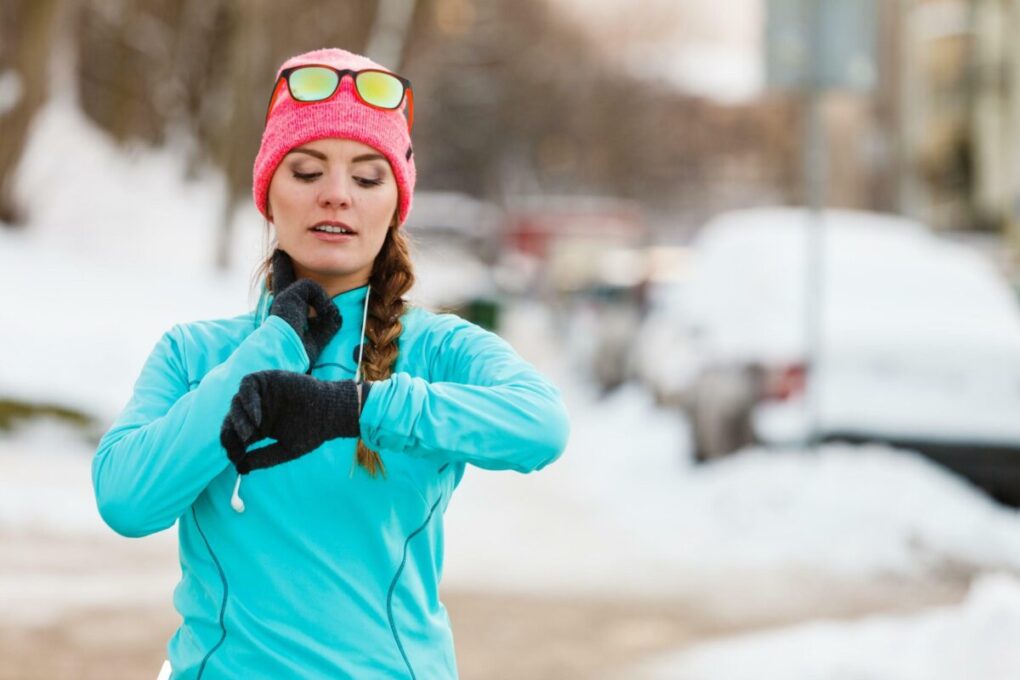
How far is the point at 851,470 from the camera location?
28.6 ft

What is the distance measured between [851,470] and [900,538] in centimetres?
86

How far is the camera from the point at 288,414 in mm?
1861

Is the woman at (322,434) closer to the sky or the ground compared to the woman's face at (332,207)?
closer to the ground

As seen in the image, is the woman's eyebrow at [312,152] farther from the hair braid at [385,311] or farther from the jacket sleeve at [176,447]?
the jacket sleeve at [176,447]

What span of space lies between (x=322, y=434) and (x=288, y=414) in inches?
2.0

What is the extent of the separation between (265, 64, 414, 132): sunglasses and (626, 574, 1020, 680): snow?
3.63m

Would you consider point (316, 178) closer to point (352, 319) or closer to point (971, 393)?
point (352, 319)

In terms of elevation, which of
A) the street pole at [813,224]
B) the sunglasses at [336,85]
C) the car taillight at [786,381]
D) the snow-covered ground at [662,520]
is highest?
the sunglasses at [336,85]

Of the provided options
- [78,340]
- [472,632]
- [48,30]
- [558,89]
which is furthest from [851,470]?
[558,89]

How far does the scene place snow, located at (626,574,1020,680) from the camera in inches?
205

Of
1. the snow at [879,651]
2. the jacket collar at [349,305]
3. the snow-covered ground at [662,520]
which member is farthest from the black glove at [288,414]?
the snow at [879,651]

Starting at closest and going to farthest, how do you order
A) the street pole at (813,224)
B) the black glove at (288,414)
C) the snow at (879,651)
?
the black glove at (288,414), the snow at (879,651), the street pole at (813,224)

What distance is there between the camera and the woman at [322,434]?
1.91 metres

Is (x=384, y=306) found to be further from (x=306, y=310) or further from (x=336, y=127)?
(x=336, y=127)
